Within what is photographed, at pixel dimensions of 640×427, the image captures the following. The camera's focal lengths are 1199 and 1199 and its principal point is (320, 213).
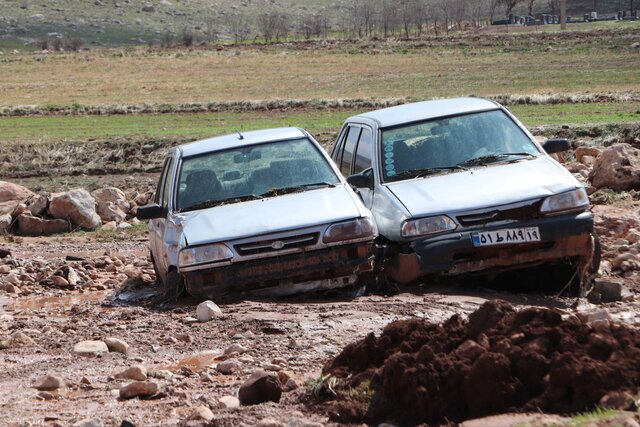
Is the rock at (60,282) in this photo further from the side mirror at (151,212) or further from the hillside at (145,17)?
the hillside at (145,17)

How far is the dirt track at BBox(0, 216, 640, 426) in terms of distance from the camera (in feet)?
21.5

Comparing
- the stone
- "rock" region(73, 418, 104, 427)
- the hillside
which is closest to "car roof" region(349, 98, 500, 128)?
"rock" region(73, 418, 104, 427)

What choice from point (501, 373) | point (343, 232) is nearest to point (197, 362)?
point (343, 232)

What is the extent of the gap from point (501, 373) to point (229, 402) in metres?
1.58

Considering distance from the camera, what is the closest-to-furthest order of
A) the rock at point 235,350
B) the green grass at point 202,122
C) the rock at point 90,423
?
the rock at point 90,423
the rock at point 235,350
the green grass at point 202,122

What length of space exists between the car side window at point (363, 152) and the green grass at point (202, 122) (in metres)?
16.6

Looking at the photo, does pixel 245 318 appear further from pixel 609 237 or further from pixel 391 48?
pixel 391 48

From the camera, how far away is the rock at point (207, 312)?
926 centimetres

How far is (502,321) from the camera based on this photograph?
635cm

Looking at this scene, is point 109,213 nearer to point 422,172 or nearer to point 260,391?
point 422,172

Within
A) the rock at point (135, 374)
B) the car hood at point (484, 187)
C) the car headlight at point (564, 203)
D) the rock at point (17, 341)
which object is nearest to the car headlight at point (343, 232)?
the car hood at point (484, 187)

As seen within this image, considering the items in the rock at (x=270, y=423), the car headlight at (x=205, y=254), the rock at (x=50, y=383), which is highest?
the rock at (x=270, y=423)

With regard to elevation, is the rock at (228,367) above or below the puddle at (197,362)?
above

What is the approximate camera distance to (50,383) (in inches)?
288
